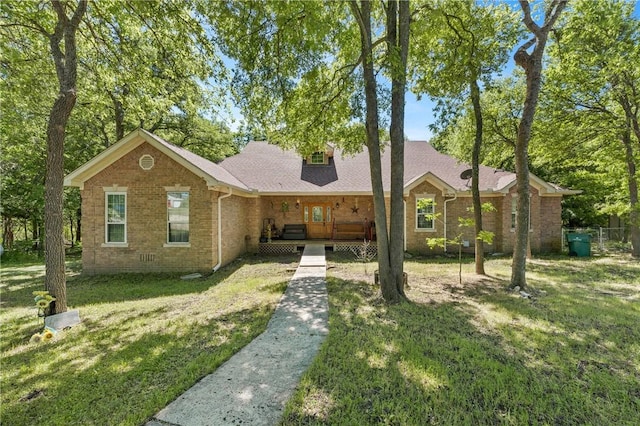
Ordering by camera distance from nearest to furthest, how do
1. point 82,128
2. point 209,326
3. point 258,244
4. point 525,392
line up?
1. point 525,392
2. point 209,326
3. point 258,244
4. point 82,128

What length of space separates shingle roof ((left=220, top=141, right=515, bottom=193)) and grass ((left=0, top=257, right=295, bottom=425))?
7.07 m

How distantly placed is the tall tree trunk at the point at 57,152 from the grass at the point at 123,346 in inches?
40.6

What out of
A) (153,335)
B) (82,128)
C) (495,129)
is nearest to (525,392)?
(153,335)

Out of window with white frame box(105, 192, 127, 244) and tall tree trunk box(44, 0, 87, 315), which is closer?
tall tree trunk box(44, 0, 87, 315)

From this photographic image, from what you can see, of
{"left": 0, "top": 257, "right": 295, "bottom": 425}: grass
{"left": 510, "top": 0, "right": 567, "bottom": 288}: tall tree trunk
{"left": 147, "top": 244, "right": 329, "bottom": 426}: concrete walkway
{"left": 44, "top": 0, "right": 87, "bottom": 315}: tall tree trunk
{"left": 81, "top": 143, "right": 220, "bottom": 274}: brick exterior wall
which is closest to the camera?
{"left": 147, "top": 244, "right": 329, "bottom": 426}: concrete walkway

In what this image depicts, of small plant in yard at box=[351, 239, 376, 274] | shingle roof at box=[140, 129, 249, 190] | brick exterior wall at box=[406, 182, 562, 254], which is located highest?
shingle roof at box=[140, 129, 249, 190]

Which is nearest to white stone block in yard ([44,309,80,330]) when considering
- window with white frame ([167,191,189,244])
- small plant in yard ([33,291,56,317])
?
small plant in yard ([33,291,56,317])

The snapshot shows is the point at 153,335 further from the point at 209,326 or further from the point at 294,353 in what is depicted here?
the point at 294,353

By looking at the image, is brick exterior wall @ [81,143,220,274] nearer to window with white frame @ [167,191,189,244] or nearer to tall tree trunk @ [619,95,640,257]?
window with white frame @ [167,191,189,244]

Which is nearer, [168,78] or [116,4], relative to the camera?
[116,4]

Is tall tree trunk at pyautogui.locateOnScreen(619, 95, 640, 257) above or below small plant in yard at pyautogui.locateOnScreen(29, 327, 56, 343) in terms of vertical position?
above

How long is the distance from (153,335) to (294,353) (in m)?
2.69

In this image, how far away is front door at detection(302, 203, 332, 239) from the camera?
52.3 ft

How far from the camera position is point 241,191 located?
12305 mm
